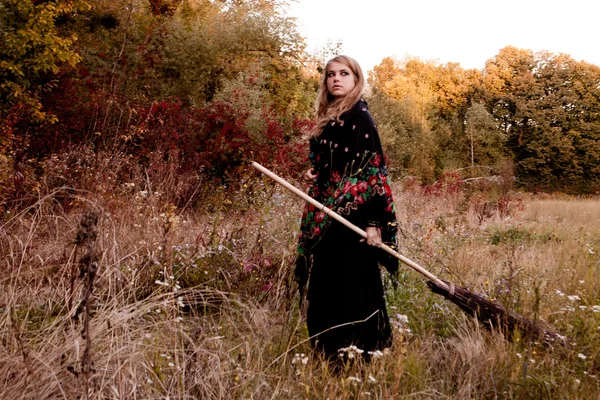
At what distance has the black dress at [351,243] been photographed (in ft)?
9.67

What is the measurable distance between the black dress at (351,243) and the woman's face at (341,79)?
0.41 ft

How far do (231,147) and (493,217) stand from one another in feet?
17.5

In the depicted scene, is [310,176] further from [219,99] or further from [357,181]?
[219,99]

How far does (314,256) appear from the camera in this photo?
312 cm

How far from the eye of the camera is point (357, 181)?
2941 millimetres

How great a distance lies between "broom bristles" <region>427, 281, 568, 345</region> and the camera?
124 inches

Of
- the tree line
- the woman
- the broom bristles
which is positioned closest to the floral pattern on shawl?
the woman

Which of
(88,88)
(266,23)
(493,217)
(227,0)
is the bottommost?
(493,217)

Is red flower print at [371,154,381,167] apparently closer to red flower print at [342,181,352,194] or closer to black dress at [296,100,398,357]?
black dress at [296,100,398,357]

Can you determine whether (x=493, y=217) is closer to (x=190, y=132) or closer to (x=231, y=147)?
(x=231, y=147)

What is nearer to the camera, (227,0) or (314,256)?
(314,256)

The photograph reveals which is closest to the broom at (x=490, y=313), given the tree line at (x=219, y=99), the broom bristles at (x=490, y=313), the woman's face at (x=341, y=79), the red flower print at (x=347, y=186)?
the broom bristles at (x=490, y=313)

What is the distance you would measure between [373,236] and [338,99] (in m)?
0.89

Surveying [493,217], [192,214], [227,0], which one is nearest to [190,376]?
[192,214]
